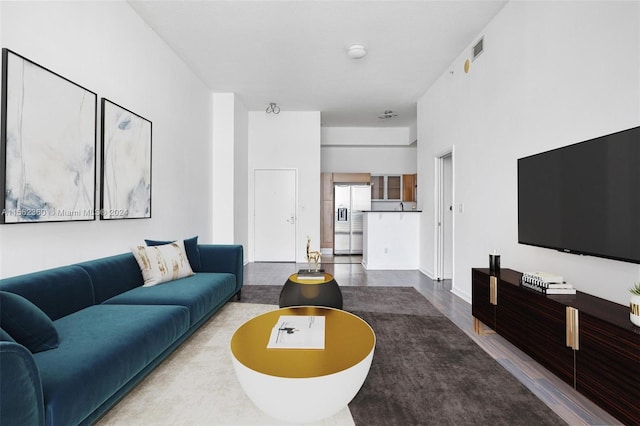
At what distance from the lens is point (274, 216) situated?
6.77 m

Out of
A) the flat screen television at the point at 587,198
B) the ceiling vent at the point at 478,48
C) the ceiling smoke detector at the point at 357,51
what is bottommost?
the flat screen television at the point at 587,198

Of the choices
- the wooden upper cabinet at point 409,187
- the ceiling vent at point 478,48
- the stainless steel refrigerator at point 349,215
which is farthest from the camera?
the wooden upper cabinet at point 409,187

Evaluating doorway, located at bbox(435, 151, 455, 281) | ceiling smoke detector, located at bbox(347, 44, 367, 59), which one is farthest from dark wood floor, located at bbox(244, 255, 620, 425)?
ceiling smoke detector, located at bbox(347, 44, 367, 59)

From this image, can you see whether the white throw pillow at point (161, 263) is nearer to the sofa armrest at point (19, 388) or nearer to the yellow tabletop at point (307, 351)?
the yellow tabletop at point (307, 351)

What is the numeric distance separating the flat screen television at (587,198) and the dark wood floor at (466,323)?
847 millimetres

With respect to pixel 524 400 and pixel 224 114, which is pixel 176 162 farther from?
pixel 524 400

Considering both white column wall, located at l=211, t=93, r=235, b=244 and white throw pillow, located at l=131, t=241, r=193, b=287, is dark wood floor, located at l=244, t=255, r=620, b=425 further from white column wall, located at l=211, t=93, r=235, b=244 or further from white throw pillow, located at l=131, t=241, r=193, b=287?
white throw pillow, located at l=131, t=241, r=193, b=287

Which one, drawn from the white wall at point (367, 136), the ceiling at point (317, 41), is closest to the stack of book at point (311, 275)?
the ceiling at point (317, 41)

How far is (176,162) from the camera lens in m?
4.18

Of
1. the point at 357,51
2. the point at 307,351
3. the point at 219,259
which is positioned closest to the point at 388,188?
the point at 357,51

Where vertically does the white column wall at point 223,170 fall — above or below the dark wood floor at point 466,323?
above

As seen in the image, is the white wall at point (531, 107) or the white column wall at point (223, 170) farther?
the white column wall at point (223, 170)

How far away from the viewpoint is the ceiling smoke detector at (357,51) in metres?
3.93

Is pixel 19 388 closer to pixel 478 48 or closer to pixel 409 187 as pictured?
pixel 478 48
